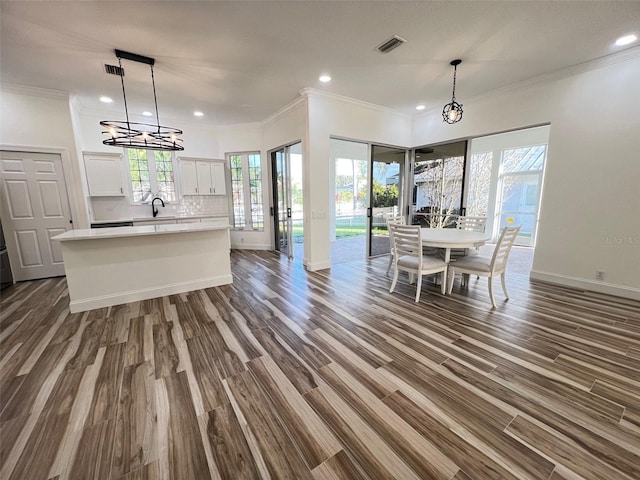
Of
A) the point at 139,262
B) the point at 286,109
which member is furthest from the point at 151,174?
the point at 286,109

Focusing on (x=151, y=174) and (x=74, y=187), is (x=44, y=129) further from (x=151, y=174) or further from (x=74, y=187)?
(x=151, y=174)

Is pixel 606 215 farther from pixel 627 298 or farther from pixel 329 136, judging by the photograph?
pixel 329 136

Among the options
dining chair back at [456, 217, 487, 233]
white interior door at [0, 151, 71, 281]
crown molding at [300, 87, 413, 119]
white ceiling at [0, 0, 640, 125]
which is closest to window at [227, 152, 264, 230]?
white ceiling at [0, 0, 640, 125]

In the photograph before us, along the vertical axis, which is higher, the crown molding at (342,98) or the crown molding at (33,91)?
the crown molding at (342,98)

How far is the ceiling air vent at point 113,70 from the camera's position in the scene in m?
3.31

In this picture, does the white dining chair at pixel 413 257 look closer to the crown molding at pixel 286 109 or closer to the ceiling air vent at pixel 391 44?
the ceiling air vent at pixel 391 44

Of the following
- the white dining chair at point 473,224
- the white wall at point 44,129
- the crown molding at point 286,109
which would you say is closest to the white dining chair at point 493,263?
the white dining chair at point 473,224

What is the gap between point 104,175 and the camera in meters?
4.98

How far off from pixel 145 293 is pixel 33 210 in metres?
2.78

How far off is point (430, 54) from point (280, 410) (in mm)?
4025

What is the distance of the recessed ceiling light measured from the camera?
9.09ft

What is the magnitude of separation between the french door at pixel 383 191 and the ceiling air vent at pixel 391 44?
2270 mm

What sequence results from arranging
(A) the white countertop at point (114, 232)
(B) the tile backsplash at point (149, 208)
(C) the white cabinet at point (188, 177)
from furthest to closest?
(C) the white cabinet at point (188, 177) → (B) the tile backsplash at point (149, 208) → (A) the white countertop at point (114, 232)

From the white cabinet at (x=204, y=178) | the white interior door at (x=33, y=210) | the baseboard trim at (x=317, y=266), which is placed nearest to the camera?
the white interior door at (x=33, y=210)
